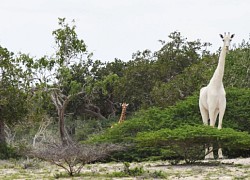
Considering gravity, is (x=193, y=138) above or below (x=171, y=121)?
below

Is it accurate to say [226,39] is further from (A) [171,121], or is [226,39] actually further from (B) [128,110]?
(B) [128,110]

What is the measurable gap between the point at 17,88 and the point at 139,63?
1371 centimetres

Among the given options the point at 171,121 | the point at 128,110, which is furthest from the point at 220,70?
the point at 128,110

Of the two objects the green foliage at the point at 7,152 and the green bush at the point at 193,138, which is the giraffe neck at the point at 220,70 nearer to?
the green bush at the point at 193,138

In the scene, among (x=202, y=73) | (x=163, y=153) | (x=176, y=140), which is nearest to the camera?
(x=176, y=140)

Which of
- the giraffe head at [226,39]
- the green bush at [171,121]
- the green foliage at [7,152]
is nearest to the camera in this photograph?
the giraffe head at [226,39]

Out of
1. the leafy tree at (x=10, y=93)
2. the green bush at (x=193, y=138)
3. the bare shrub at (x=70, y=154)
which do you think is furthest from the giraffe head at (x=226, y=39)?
the leafy tree at (x=10, y=93)

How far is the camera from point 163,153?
17359 mm

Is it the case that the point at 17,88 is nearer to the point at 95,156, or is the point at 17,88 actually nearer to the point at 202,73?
the point at 202,73

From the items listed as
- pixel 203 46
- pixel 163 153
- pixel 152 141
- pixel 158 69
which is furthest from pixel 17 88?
pixel 203 46

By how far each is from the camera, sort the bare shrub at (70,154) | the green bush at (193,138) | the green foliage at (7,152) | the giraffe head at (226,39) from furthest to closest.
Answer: the green foliage at (7,152), the giraffe head at (226,39), the green bush at (193,138), the bare shrub at (70,154)

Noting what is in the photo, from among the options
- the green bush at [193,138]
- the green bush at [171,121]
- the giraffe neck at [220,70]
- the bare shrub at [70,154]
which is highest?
the giraffe neck at [220,70]

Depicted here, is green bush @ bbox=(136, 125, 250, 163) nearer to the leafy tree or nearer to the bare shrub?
the bare shrub

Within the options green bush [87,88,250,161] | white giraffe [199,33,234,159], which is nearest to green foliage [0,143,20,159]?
green bush [87,88,250,161]
